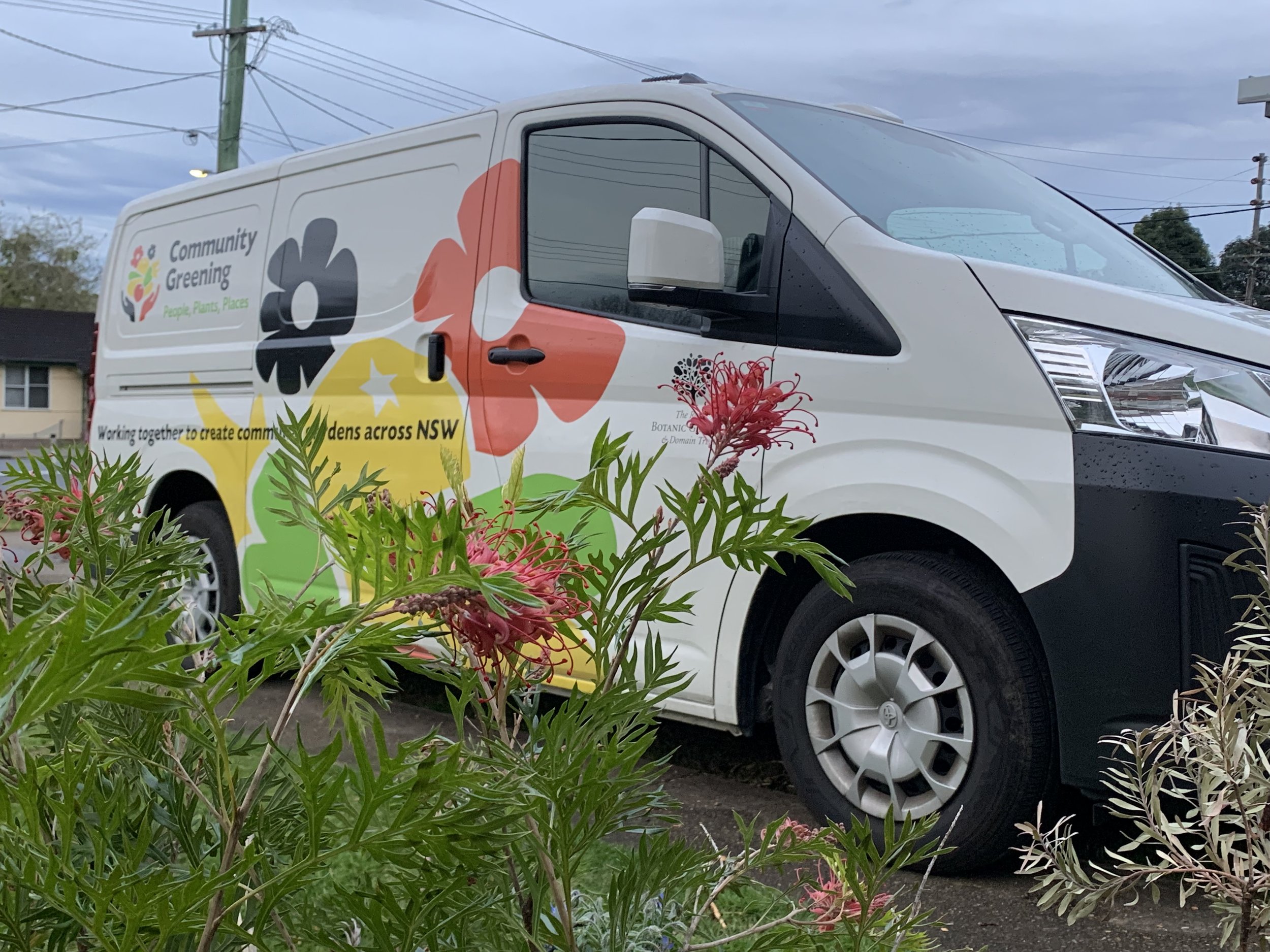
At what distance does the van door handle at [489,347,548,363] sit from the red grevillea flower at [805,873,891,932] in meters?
2.99

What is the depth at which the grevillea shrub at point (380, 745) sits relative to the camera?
2.15 feet

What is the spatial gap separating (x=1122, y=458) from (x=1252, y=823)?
1.84 metres

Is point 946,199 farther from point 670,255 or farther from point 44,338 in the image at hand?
point 44,338

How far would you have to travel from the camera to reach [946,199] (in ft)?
12.2

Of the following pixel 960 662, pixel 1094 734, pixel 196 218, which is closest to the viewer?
pixel 1094 734

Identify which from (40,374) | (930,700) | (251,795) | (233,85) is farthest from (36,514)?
(40,374)

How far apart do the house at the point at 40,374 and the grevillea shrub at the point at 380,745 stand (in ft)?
144

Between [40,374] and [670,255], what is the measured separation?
4477 cm

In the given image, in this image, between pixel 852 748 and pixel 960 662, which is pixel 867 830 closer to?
pixel 960 662

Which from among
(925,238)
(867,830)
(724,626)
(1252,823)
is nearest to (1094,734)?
(724,626)

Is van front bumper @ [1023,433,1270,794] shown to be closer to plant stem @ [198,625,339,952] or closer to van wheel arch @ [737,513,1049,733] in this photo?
van wheel arch @ [737,513,1049,733]

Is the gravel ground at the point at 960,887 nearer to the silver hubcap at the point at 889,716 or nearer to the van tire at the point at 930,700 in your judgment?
the van tire at the point at 930,700

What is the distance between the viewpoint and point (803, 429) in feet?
3.75

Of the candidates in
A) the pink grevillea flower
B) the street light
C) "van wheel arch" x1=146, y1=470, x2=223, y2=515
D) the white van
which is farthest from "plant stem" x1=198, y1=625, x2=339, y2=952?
the street light
